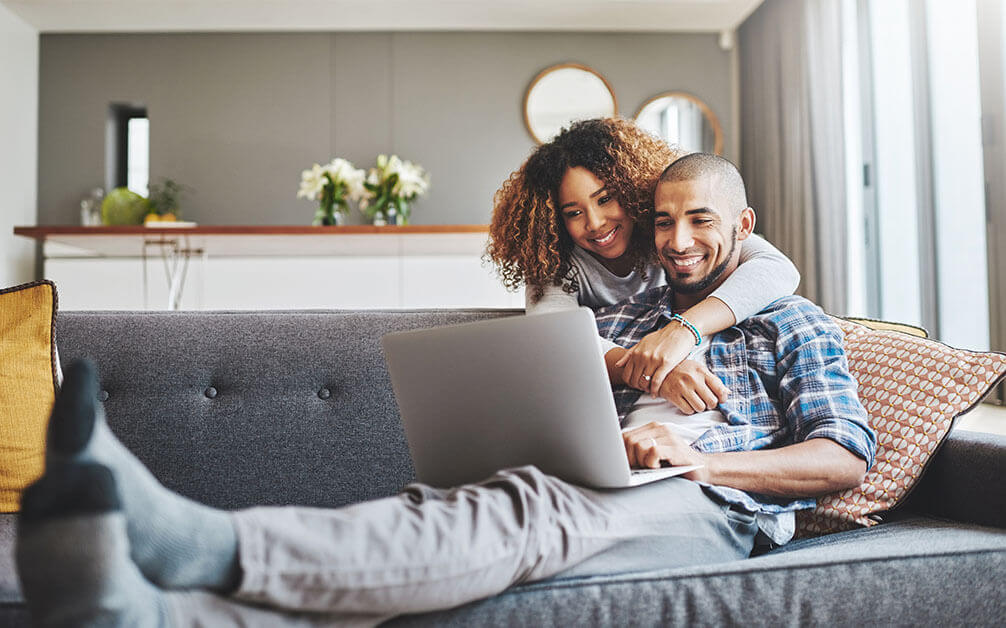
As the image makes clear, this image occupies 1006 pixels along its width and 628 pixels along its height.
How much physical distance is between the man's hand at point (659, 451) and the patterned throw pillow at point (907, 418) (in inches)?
10.5

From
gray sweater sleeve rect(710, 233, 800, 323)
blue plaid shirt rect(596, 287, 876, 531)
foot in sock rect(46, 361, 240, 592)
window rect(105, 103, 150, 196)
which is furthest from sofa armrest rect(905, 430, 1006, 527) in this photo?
window rect(105, 103, 150, 196)

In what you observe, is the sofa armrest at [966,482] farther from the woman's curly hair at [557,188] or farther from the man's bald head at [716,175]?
the woman's curly hair at [557,188]

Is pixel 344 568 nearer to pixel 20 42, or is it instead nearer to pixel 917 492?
pixel 917 492

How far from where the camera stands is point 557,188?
176 cm

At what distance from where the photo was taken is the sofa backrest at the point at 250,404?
1.56 m

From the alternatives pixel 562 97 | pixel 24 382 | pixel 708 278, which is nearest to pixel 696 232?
pixel 708 278

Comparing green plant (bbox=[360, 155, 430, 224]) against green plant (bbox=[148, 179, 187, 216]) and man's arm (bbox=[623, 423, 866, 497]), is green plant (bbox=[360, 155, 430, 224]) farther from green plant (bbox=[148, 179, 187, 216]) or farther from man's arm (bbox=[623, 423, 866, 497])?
man's arm (bbox=[623, 423, 866, 497])

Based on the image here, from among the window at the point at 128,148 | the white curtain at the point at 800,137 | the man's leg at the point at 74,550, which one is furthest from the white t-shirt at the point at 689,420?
the window at the point at 128,148

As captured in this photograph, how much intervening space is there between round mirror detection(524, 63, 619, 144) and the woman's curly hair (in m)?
3.17

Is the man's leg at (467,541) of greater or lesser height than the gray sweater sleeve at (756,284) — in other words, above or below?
below

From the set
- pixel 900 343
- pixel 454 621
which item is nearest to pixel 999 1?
pixel 900 343

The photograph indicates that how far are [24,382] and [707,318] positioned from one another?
4.10 ft

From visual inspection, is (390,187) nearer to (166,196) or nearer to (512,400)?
(166,196)

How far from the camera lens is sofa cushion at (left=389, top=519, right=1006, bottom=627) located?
1.02 m
